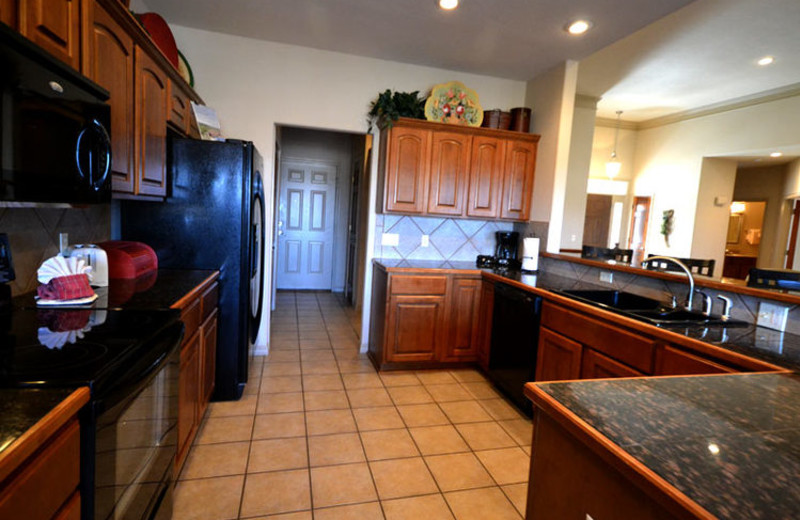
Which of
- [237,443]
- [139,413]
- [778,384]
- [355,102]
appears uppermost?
[355,102]

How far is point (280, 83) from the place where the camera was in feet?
10.8

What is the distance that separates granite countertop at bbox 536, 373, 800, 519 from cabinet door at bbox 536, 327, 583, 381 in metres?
1.11

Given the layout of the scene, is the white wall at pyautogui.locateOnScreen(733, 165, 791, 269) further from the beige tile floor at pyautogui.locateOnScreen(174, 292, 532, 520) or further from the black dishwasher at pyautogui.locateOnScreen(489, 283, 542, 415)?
the beige tile floor at pyautogui.locateOnScreen(174, 292, 532, 520)

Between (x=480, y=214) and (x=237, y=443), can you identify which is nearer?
(x=237, y=443)

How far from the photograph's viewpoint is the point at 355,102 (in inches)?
136

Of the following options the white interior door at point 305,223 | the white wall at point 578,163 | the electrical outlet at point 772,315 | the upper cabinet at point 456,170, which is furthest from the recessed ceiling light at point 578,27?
the white interior door at point 305,223

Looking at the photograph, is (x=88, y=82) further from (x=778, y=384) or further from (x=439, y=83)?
(x=439, y=83)

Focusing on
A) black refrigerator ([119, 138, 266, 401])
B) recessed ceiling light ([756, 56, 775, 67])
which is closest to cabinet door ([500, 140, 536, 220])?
black refrigerator ([119, 138, 266, 401])

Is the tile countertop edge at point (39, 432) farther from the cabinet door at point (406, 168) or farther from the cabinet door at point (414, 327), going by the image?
the cabinet door at point (406, 168)

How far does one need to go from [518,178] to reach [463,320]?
54.6 inches

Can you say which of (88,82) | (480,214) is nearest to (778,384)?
(88,82)

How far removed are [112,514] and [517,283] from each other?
2.44 metres

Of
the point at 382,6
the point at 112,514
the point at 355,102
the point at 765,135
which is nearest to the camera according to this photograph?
the point at 112,514

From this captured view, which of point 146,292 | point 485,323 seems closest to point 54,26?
point 146,292
